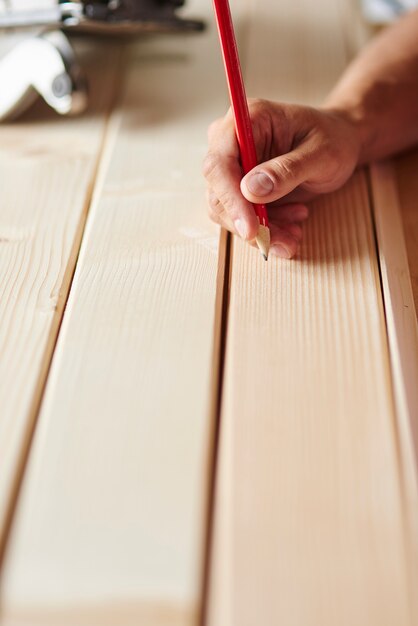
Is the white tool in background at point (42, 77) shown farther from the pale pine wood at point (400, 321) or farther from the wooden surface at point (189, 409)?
the pale pine wood at point (400, 321)

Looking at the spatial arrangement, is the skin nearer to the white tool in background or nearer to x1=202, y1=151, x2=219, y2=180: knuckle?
x1=202, y1=151, x2=219, y2=180: knuckle

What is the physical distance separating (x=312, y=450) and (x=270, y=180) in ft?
0.80

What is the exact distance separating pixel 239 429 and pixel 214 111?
19.3 inches

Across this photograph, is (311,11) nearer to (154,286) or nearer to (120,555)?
(154,286)

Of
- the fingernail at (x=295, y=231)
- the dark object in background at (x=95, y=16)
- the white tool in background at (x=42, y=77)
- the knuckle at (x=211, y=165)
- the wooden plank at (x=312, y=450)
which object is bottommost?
the wooden plank at (x=312, y=450)

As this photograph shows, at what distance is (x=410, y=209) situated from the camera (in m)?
0.75

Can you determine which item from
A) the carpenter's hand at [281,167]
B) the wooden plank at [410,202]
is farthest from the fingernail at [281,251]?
the wooden plank at [410,202]

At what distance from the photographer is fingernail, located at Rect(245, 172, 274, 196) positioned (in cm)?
62

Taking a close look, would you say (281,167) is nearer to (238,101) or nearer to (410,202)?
(238,101)

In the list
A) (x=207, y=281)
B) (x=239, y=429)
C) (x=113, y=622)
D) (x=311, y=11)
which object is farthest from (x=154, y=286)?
(x=311, y=11)

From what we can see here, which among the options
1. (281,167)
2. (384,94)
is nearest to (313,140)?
(281,167)

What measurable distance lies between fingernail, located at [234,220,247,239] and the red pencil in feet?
0.04

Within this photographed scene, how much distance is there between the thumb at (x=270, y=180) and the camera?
0.62m

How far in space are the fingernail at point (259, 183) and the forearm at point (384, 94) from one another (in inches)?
7.8
